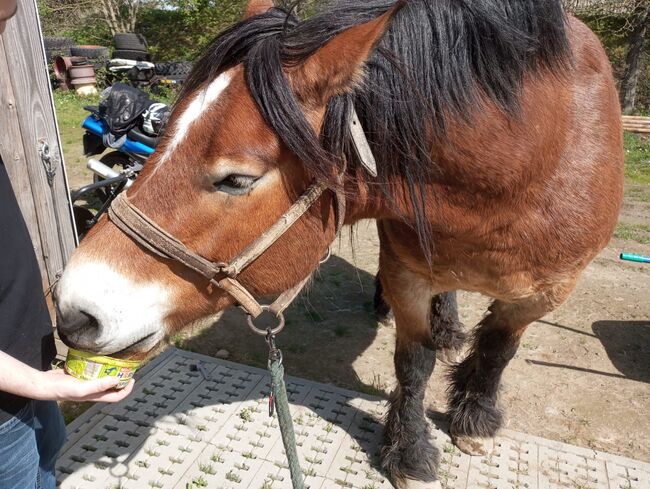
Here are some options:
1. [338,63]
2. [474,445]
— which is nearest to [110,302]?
[338,63]

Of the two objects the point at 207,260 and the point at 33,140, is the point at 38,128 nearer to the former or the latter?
the point at 33,140

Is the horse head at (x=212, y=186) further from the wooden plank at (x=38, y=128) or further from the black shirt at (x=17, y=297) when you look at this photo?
the wooden plank at (x=38, y=128)

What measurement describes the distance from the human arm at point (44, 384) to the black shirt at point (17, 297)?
158 mm

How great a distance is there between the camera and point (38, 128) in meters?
2.80

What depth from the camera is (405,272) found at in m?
2.23

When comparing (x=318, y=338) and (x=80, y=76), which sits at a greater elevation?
(x=318, y=338)

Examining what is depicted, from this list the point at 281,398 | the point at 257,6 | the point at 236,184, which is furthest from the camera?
the point at 257,6

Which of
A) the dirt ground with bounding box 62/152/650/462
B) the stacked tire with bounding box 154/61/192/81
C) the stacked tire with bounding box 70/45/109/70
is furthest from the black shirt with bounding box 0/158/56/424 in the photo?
the stacked tire with bounding box 70/45/109/70

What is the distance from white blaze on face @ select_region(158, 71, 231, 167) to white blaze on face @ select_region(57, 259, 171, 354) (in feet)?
1.16

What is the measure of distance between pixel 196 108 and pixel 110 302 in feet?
1.94

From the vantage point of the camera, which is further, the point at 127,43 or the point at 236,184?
the point at 127,43

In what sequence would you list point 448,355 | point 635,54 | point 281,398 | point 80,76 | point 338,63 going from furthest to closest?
point 80,76
point 635,54
point 448,355
point 281,398
point 338,63

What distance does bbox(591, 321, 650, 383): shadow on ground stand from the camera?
3.35m

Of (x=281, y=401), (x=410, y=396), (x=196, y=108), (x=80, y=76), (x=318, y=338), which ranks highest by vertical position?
(x=196, y=108)
